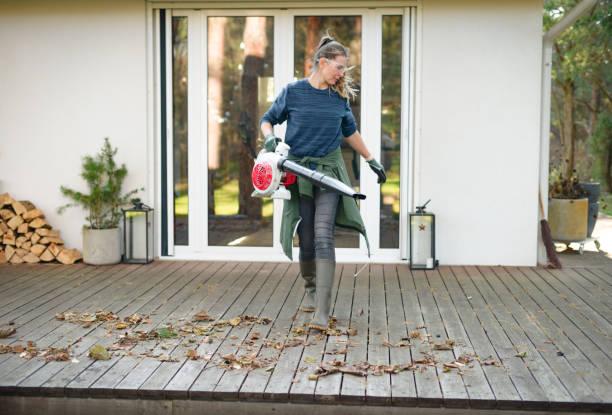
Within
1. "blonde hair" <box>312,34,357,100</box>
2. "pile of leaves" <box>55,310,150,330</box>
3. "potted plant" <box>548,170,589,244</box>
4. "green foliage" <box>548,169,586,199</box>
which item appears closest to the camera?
"blonde hair" <box>312,34,357,100</box>

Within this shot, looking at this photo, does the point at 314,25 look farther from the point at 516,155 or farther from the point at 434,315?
the point at 434,315

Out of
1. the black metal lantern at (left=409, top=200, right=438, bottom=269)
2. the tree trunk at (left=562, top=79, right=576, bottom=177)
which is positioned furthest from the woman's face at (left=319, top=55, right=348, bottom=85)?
the tree trunk at (left=562, top=79, right=576, bottom=177)

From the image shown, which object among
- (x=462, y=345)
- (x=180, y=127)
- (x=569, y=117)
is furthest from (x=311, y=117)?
(x=569, y=117)

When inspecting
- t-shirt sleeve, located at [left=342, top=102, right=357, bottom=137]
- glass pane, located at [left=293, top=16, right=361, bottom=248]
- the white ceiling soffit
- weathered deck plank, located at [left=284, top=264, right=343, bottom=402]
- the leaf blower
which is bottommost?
weathered deck plank, located at [left=284, top=264, right=343, bottom=402]

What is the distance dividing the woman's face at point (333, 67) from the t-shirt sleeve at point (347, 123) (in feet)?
0.79

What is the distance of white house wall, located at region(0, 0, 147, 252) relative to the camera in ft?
24.8

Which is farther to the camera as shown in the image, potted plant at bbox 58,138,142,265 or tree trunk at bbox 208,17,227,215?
tree trunk at bbox 208,17,227,215

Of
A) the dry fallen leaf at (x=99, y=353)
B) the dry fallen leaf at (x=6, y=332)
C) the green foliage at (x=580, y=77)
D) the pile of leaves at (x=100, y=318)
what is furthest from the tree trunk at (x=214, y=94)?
the green foliage at (x=580, y=77)

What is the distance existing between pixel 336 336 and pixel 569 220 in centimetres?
418

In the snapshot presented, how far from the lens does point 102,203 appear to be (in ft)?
24.8

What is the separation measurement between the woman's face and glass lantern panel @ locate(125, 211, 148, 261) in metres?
3.04

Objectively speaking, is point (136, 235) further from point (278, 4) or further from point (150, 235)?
point (278, 4)

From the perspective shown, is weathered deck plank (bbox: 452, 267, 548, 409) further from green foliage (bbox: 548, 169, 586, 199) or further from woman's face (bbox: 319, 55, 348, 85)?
green foliage (bbox: 548, 169, 586, 199)

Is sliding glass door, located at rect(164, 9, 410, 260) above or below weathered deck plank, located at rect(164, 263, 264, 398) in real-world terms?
above
